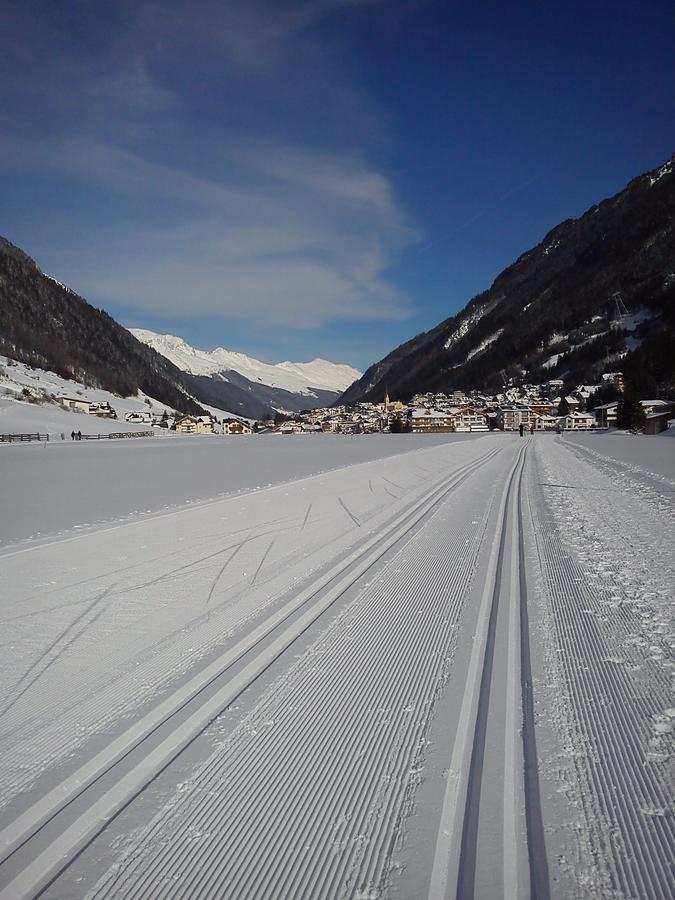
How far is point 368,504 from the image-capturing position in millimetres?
11922

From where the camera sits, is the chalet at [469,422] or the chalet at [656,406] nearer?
the chalet at [656,406]

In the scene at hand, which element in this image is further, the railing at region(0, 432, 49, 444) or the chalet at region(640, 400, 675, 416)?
the chalet at region(640, 400, 675, 416)

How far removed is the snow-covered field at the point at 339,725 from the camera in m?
2.11

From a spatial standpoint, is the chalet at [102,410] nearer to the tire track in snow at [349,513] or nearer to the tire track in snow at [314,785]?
the tire track in snow at [349,513]

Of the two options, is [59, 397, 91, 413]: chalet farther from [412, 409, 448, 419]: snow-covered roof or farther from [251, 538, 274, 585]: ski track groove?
[251, 538, 274, 585]: ski track groove

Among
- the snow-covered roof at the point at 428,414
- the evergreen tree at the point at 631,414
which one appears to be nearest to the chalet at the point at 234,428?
the snow-covered roof at the point at 428,414

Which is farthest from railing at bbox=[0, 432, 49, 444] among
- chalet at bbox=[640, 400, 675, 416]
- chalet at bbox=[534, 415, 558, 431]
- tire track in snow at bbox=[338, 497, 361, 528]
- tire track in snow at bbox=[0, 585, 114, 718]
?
chalet at bbox=[534, 415, 558, 431]

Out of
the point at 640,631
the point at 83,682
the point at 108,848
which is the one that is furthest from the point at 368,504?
the point at 108,848

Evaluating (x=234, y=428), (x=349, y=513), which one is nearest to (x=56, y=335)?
(x=234, y=428)

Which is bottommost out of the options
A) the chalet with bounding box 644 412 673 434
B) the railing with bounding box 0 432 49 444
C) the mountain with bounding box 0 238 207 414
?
the railing with bounding box 0 432 49 444

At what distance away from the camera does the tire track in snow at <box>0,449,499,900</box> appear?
7.03ft

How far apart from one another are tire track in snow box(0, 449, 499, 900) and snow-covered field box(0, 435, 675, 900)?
1 cm

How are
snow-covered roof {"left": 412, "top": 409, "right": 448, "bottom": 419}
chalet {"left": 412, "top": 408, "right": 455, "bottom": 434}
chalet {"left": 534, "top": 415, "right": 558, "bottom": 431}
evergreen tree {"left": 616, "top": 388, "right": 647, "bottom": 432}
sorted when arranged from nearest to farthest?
evergreen tree {"left": 616, "top": 388, "right": 647, "bottom": 432}, chalet {"left": 412, "top": 408, "right": 455, "bottom": 434}, chalet {"left": 534, "top": 415, "right": 558, "bottom": 431}, snow-covered roof {"left": 412, "top": 409, "right": 448, "bottom": 419}

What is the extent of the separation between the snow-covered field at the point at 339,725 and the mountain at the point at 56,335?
563ft
